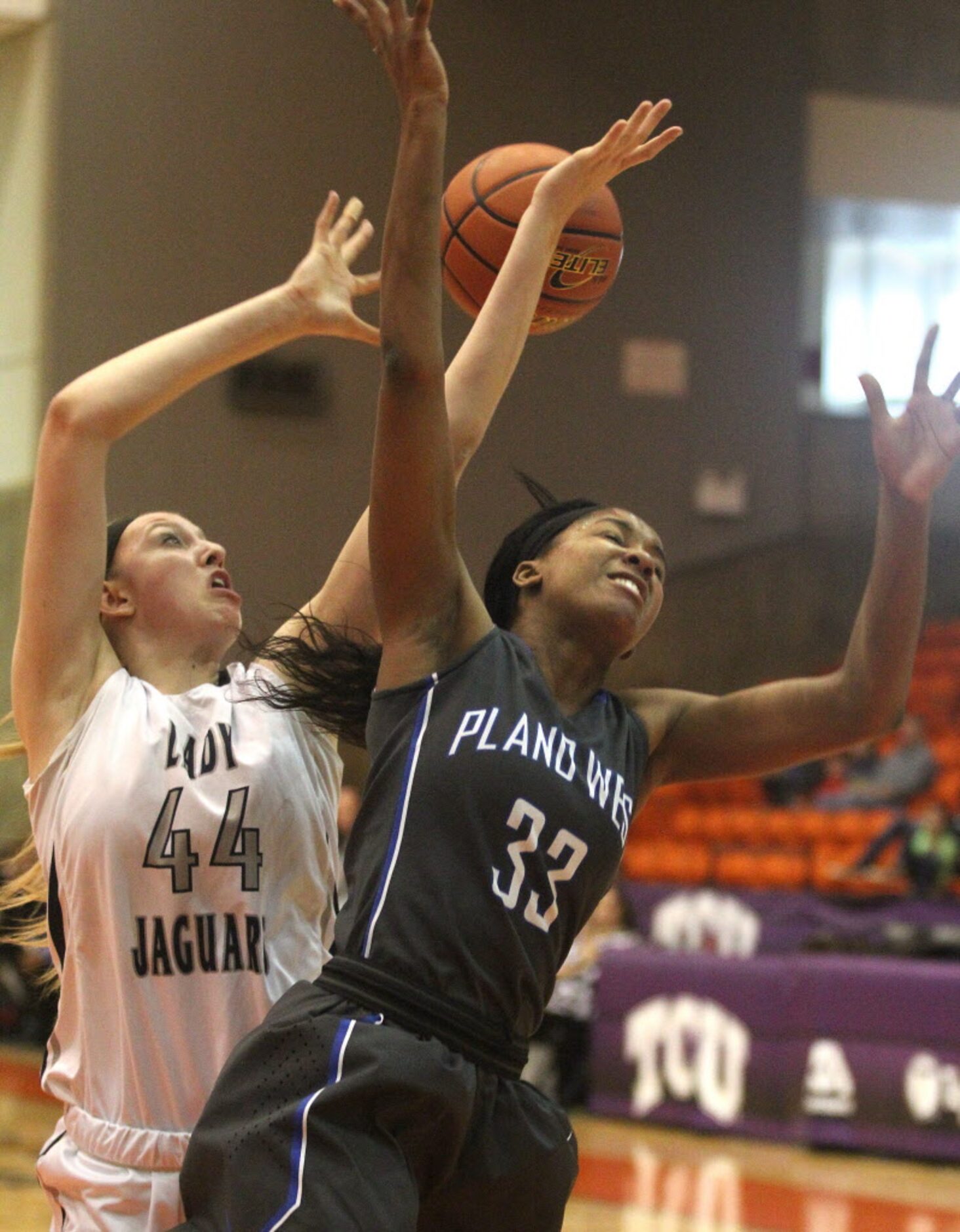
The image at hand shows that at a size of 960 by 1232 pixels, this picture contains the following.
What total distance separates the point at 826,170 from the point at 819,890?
7639 mm

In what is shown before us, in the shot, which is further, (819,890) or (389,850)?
(819,890)

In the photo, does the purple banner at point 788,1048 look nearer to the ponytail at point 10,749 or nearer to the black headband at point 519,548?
the black headband at point 519,548

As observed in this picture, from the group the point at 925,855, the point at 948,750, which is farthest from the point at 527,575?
the point at 948,750

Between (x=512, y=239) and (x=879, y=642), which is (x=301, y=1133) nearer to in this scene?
(x=879, y=642)

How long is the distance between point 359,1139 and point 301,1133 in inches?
2.7

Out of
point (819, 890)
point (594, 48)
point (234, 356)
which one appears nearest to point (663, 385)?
point (594, 48)

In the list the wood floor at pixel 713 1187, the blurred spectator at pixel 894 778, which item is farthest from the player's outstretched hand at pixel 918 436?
the blurred spectator at pixel 894 778

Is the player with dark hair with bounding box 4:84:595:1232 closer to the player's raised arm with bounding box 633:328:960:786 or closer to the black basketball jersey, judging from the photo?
the black basketball jersey

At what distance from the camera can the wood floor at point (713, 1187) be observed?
5.79 metres

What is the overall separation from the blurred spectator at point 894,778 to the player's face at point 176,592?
9.57 meters

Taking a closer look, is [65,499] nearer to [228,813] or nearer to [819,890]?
[228,813]

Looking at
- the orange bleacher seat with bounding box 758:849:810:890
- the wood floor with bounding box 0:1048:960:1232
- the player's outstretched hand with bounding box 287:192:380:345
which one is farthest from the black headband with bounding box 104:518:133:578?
the orange bleacher seat with bounding box 758:849:810:890

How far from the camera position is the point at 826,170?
15.1 metres

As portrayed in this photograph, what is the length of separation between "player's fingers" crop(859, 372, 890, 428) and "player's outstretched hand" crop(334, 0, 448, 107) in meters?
0.74
